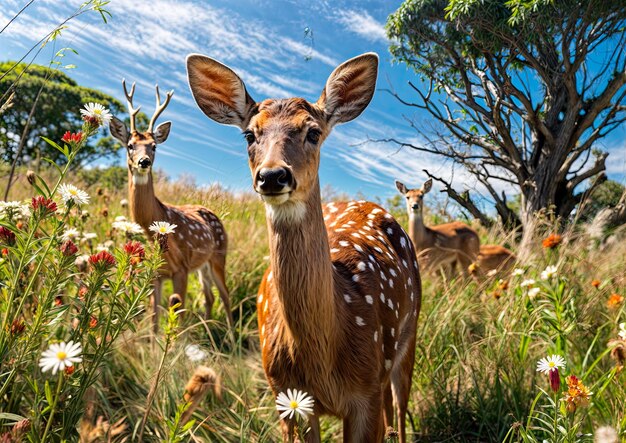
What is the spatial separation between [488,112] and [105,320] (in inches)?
569

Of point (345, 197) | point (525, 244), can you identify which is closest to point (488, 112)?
point (345, 197)

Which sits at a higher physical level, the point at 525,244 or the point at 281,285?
the point at 525,244

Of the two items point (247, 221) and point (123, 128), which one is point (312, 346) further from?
point (247, 221)

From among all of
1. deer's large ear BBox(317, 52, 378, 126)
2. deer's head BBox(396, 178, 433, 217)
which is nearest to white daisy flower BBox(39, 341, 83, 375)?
deer's large ear BBox(317, 52, 378, 126)

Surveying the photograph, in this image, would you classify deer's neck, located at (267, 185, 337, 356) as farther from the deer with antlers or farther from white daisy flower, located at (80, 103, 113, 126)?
the deer with antlers

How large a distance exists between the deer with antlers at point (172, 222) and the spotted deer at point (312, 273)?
2475mm

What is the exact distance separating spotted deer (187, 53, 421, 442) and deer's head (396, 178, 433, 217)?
22.3 ft

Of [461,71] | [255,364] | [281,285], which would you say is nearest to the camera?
[281,285]

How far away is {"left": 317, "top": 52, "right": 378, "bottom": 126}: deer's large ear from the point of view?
2707mm

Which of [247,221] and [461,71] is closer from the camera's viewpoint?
[247,221]

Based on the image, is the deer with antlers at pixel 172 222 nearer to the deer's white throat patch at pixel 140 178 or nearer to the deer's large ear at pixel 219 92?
the deer's white throat patch at pixel 140 178

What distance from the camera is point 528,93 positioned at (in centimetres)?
1436

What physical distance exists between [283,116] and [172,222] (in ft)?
12.0

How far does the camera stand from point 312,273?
87.0 inches
